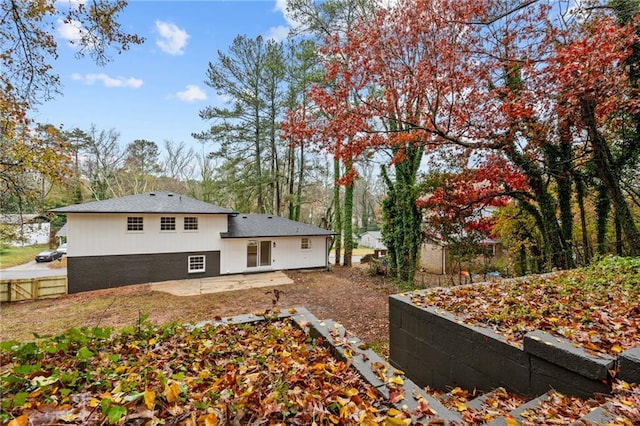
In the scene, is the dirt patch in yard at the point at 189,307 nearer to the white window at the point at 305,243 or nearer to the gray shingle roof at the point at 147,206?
the gray shingle roof at the point at 147,206

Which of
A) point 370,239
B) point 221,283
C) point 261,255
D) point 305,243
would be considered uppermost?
point 305,243

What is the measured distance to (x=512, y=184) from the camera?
8367 millimetres

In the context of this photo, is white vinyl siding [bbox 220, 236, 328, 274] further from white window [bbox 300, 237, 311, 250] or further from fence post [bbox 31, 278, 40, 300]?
fence post [bbox 31, 278, 40, 300]

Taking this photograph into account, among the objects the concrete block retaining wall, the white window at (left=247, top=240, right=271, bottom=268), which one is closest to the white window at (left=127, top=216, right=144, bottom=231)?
the white window at (left=247, top=240, right=271, bottom=268)

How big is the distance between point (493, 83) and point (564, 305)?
7058mm

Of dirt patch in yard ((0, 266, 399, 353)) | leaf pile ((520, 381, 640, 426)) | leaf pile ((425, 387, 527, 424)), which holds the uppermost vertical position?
leaf pile ((520, 381, 640, 426))

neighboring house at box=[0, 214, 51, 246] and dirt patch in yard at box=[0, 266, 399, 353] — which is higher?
neighboring house at box=[0, 214, 51, 246]

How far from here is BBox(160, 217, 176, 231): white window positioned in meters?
13.0

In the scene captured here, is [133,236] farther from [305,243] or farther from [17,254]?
[17,254]

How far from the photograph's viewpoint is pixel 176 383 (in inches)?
70.1

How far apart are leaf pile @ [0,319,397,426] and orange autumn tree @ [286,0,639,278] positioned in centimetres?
642

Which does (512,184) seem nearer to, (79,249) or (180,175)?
(79,249)

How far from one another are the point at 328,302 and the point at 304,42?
14.2 m

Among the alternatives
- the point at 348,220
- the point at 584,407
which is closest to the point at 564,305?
the point at 584,407
